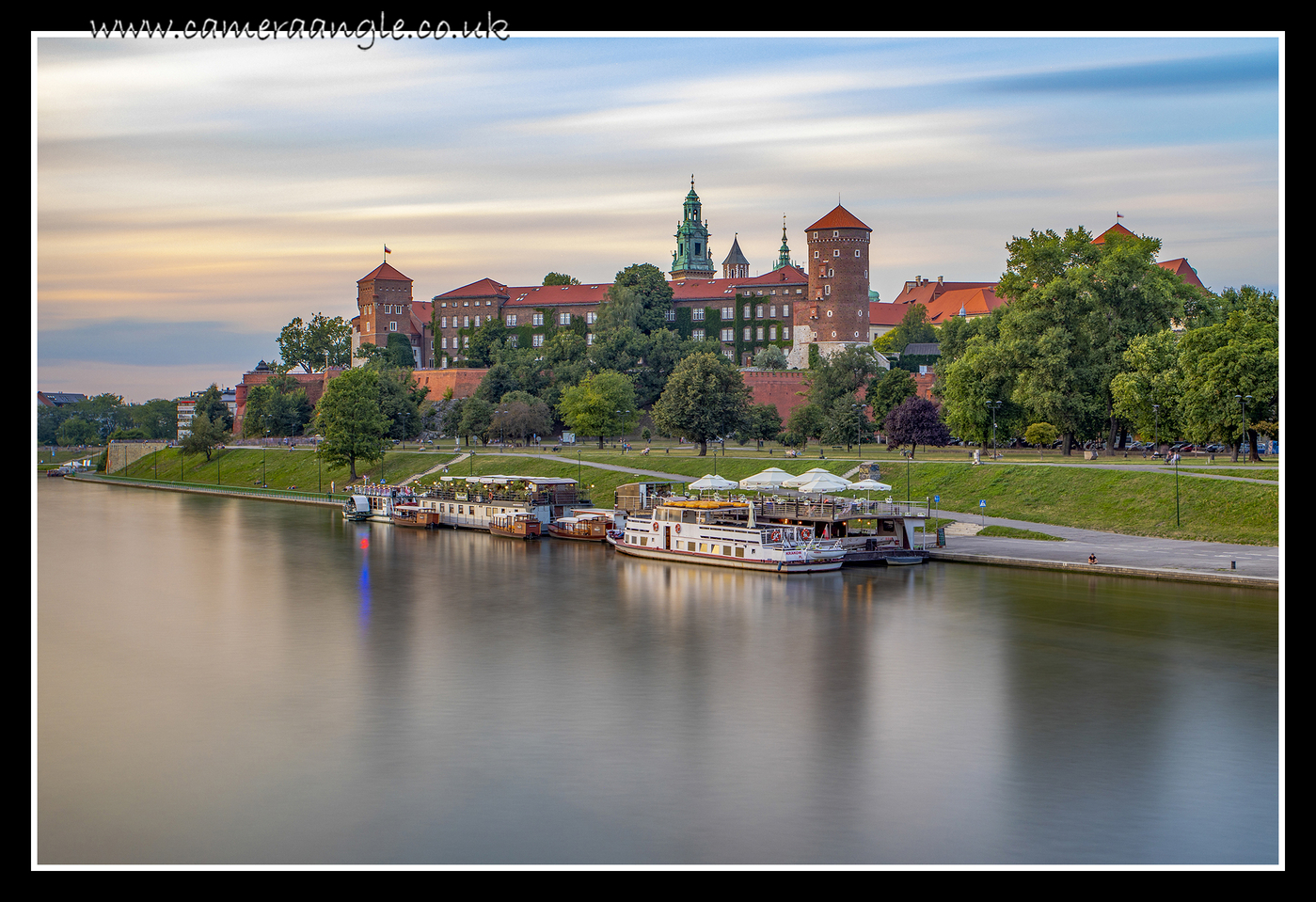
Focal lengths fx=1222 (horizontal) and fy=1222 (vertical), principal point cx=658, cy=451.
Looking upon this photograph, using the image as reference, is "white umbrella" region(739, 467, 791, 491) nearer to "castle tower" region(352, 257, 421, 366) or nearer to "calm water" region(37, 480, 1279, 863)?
"calm water" region(37, 480, 1279, 863)

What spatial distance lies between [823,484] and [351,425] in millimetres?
33880

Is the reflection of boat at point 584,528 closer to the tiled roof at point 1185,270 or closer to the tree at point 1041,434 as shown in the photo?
the tree at point 1041,434

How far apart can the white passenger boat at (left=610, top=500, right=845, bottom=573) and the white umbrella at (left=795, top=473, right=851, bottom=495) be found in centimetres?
173

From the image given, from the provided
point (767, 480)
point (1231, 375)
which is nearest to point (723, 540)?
point (767, 480)

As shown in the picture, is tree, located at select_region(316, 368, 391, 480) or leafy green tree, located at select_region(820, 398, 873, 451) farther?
tree, located at select_region(316, 368, 391, 480)

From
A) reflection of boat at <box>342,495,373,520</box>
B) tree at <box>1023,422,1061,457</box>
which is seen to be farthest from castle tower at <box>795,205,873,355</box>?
reflection of boat at <box>342,495,373,520</box>

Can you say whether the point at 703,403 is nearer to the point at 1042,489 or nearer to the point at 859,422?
the point at 859,422

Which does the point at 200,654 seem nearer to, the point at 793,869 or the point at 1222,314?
the point at 793,869

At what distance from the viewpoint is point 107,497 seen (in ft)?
223

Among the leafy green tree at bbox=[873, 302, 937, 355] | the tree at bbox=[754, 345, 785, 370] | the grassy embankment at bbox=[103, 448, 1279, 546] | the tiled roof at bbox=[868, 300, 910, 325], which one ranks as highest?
the tiled roof at bbox=[868, 300, 910, 325]

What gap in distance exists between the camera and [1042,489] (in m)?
39.8

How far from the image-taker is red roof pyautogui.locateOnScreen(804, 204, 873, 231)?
8762cm
